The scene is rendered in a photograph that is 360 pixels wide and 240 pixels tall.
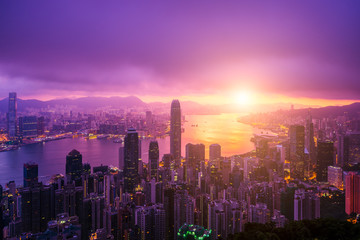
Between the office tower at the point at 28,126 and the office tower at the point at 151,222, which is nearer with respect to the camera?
the office tower at the point at 151,222

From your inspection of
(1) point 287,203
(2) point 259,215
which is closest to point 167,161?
(1) point 287,203

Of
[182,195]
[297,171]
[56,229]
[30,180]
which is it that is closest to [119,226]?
[56,229]

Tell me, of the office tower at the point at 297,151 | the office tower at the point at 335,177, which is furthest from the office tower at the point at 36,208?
the office tower at the point at 335,177

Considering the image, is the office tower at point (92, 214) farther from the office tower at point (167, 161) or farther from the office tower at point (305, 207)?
the office tower at point (167, 161)

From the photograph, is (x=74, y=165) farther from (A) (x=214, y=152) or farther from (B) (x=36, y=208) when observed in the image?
(A) (x=214, y=152)

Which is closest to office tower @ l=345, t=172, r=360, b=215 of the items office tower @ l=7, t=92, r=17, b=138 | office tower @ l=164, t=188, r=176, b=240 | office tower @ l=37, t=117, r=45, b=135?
office tower @ l=164, t=188, r=176, b=240
